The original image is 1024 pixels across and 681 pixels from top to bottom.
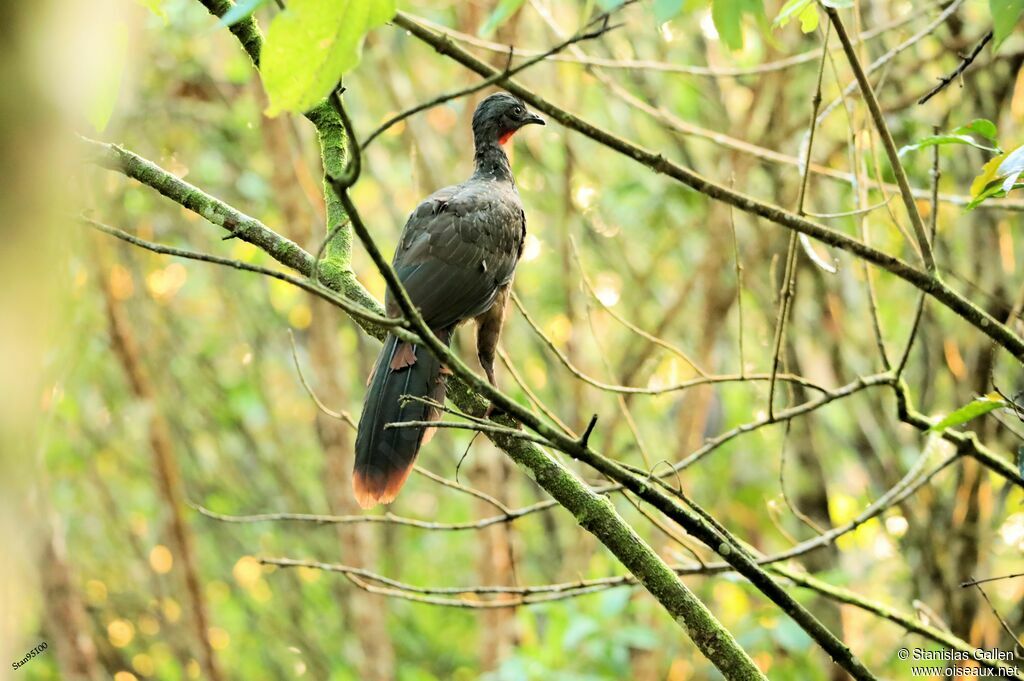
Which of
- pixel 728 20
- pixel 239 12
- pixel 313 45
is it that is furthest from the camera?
pixel 728 20

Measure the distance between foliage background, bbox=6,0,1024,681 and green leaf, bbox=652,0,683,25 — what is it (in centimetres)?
108

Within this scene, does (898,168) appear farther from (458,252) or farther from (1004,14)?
(458,252)

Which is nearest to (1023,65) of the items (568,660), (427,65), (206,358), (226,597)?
(568,660)

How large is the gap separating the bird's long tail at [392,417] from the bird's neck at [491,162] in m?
1.17

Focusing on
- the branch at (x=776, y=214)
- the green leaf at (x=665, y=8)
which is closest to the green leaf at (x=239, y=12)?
the branch at (x=776, y=214)

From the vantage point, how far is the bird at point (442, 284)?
8.34ft

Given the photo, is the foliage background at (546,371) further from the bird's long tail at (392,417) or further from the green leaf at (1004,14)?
the green leaf at (1004,14)

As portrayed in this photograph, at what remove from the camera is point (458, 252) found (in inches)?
126

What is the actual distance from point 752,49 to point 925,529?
2.63 metres

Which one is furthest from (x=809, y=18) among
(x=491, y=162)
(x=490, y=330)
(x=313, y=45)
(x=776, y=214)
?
(x=491, y=162)

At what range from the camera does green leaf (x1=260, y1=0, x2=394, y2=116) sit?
1055mm

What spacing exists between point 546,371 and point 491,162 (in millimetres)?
2355

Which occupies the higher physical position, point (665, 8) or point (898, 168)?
point (665, 8)

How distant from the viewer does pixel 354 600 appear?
550 cm
